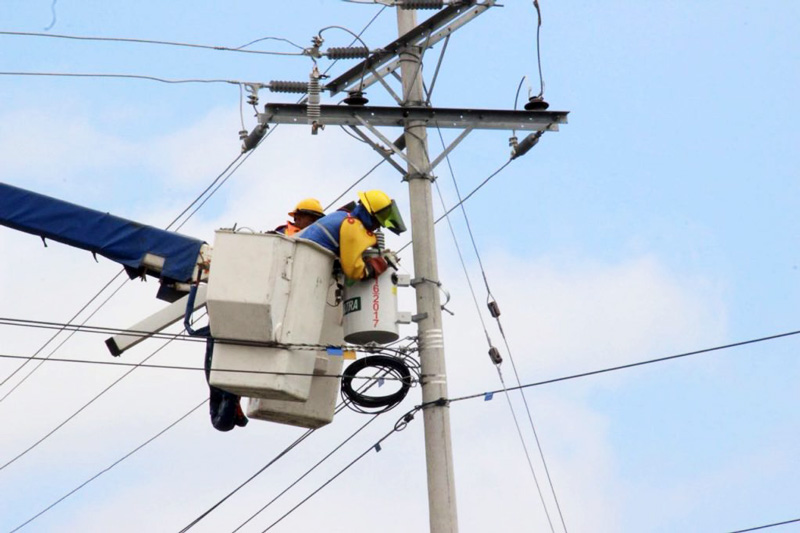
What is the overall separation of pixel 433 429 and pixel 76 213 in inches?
142

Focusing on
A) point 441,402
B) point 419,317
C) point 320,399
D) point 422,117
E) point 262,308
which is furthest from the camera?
point 422,117

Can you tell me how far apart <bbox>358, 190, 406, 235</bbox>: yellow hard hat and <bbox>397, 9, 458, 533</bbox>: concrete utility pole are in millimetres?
460

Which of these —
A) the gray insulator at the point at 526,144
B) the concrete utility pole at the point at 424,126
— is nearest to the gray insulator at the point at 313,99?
the concrete utility pole at the point at 424,126

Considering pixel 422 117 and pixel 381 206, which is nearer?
pixel 381 206

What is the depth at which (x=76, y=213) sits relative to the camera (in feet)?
52.9

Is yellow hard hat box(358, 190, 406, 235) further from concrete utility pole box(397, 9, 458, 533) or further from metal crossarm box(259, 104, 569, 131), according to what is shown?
metal crossarm box(259, 104, 569, 131)

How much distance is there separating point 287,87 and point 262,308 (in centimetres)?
278

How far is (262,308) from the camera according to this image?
14586 mm

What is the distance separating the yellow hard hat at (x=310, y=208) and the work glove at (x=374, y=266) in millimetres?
1293

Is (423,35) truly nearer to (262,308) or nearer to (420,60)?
(420,60)

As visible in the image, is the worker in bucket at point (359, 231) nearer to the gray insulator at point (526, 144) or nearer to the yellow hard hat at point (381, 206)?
the yellow hard hat at point (381, 206)

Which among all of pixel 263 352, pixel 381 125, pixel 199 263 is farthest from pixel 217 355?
pixel 381 125

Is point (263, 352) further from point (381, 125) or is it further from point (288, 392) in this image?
point (381, 125)

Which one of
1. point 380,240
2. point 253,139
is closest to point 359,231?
point 380,240
